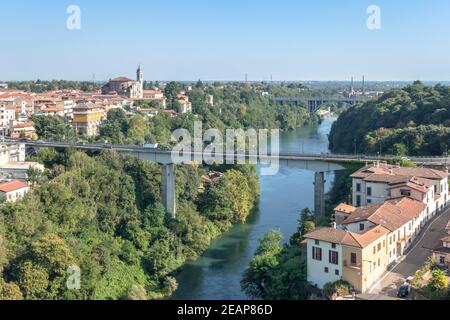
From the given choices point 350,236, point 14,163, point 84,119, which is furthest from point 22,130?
point 350,236

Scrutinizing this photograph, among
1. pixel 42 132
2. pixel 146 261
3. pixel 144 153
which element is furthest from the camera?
pixel 42 132

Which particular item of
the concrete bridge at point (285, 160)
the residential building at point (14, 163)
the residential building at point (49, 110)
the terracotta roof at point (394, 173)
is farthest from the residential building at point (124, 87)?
the terracotta roof at point (394, 173)

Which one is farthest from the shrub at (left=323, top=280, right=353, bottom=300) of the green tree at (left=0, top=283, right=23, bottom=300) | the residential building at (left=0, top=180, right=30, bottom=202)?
the residential building at (left=0, top=180, right=30, bottom=202)

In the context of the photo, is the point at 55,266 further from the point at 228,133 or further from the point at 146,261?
the point at 228,133

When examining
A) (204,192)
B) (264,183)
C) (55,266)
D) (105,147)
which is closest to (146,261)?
(55,266)

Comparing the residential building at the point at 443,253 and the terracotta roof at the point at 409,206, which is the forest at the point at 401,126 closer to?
the terracotta roof at the point at 409,206

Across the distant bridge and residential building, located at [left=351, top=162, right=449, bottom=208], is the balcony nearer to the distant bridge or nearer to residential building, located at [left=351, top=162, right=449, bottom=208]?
residential building, located at [left=351, top=162, right=449, bottom=208]
